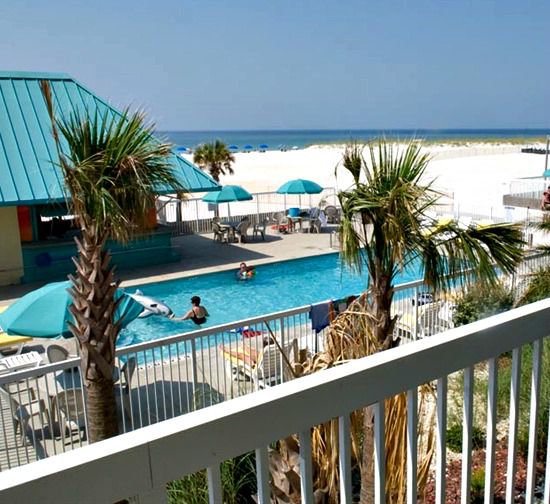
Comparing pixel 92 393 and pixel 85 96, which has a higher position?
pixel 85 96

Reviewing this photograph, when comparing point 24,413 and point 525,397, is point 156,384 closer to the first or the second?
Result: point 24,413

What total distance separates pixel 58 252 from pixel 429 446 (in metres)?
15.9

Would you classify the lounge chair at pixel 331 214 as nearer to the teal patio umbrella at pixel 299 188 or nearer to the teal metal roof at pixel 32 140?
the teal patio umbrella at pixel 299 188

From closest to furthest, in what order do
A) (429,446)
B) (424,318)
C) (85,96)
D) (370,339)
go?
1. (429,446)
2. (370,339)
3. (424,318)
4. (85,96)

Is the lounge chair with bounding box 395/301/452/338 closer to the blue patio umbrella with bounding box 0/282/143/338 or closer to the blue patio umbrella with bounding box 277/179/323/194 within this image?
the blue patio umbrella with bounding box 0/282/143/338

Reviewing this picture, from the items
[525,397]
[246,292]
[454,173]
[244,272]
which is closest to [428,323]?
[525,397]

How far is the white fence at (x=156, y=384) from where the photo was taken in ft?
21.6

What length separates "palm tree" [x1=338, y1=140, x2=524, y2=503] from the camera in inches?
184

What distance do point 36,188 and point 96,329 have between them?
11775 mm

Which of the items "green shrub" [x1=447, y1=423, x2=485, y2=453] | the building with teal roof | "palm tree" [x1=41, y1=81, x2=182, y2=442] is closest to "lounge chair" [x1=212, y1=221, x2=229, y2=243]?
the building with teal roof

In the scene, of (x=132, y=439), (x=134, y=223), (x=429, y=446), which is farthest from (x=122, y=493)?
(x=134, y=223)

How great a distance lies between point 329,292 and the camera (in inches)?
675

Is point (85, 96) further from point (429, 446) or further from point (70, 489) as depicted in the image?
point (70, 489)

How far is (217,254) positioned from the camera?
67.6ft
